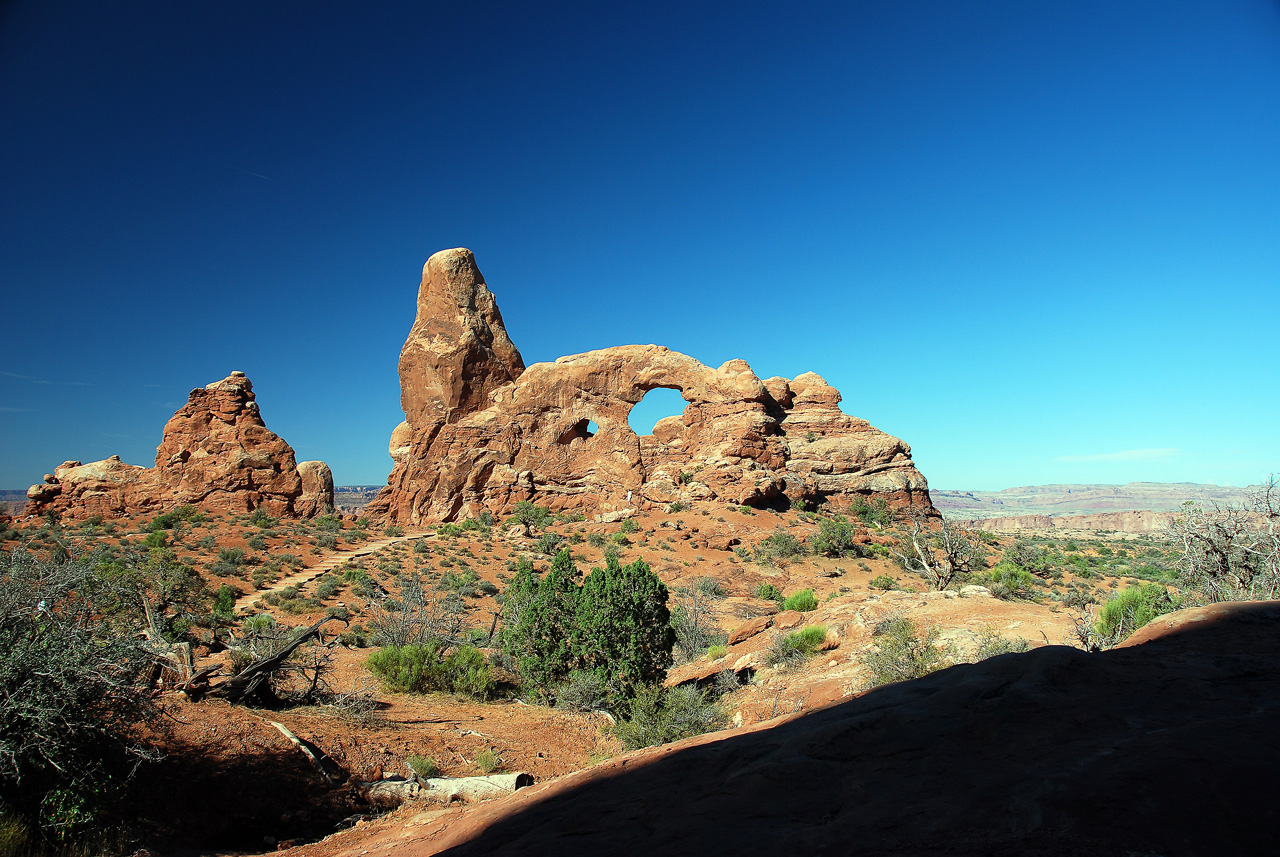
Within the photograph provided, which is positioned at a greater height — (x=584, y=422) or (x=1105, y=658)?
(x=584, y=422)

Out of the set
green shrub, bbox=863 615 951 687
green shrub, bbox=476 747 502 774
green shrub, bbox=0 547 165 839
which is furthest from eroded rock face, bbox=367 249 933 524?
green shrub, bbox=0 547 165 839

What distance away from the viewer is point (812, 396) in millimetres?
40250

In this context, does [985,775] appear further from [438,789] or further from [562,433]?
[562,433]

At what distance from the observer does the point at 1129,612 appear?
→ 956 cm

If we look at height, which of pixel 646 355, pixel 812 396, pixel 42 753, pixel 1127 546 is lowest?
pixel 1127 546

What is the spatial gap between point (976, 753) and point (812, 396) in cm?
3741

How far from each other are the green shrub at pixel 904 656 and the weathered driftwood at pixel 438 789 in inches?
190

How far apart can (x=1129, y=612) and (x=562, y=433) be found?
29190 millimetres

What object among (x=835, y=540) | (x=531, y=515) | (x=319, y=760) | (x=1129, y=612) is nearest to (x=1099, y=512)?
(x=835, y=540)

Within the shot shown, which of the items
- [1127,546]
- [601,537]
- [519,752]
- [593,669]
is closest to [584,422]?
[601,537]

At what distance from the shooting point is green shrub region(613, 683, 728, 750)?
26.9ft

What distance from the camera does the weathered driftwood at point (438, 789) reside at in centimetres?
653

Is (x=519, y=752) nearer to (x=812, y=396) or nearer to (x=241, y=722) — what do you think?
(x=241, y=722)

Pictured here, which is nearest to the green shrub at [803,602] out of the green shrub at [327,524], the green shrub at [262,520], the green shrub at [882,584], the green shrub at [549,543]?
the green shrub at [882,584]
